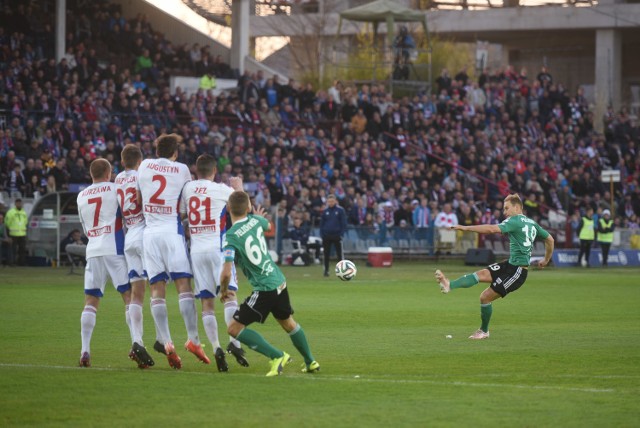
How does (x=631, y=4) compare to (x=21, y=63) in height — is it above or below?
above

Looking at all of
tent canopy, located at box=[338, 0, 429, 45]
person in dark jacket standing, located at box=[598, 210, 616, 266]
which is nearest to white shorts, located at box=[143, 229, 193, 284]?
person in dark jacket standing, located at box=[598, 210, 616, 266]

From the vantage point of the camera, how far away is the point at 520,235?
1650 centimetres

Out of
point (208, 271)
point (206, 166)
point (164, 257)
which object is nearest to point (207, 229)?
point (208, 271)

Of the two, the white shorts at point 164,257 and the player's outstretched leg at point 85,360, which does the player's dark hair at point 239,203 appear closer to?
the white shorts at point 164,257

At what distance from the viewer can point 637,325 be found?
1758 centimetres

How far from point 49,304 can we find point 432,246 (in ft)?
65.7

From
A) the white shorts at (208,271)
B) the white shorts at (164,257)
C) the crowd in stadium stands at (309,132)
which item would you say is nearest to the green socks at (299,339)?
the white shorts at (208,271)

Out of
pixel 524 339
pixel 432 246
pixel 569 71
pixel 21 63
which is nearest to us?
pixel 524 339

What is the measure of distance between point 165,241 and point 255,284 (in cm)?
132

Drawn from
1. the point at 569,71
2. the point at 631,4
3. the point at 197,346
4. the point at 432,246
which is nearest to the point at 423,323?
the point at 197,346

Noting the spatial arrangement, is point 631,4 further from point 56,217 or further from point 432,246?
point 56,217

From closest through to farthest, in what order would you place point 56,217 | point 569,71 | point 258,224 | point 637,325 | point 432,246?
point 258,224, point 637,325, point 56,217, point 432,246, point 569,71

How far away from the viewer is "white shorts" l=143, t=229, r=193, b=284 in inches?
484

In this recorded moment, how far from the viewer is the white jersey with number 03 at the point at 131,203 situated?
12602 millimetres
